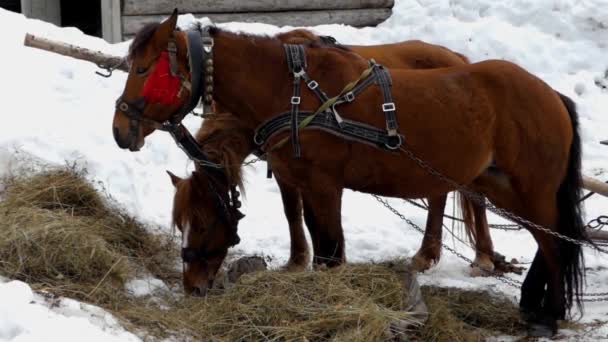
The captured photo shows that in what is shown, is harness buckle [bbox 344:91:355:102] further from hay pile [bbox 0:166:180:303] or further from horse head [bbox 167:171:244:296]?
hay pile [bbox 0:166:180:303]

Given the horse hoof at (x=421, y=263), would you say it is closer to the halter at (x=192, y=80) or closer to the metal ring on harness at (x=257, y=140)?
the metal ring on harness at (x=257, y=140)

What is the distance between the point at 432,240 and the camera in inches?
232

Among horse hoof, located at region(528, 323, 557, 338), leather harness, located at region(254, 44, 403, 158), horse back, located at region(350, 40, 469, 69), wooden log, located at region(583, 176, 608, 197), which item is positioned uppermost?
horse back, located at region(350, 40, 469, 69)

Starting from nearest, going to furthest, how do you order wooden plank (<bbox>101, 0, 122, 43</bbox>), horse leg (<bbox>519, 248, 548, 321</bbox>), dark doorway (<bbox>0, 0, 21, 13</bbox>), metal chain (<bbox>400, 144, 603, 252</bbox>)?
metal chain (<bbox>400, 144, 603, 252</bbox>) → horse leg (<bbox>519, 248, 548, 321</bbox>) → wooden plank (<bbox>101, 0, 122, 43</bbox>) → dark doorway (<bbox>0, 0, 21, 13</bbox>)

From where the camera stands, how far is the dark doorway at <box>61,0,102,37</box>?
12328mm

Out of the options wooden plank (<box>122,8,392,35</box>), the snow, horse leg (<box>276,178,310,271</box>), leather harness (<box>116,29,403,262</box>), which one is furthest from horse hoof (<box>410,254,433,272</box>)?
wooden plank (<box>122,8,392,35</box>)

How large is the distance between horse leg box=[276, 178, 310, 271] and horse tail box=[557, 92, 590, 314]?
1.54 meters

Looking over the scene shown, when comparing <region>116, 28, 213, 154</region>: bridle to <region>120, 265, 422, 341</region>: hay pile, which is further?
<region>116, 28, 213, 154</region>: bridle

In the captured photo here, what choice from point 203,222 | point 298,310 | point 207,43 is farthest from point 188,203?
point 298,310

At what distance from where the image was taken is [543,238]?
15.8 ft

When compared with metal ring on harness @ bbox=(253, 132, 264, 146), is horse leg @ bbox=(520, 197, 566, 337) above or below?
below

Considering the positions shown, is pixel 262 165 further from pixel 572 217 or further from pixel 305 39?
pixel 572 217

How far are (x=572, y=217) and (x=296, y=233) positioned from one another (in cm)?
166

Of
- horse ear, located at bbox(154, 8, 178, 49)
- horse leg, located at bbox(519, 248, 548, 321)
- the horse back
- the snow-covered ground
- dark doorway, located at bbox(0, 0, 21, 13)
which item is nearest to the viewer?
horse ear, located at bbox(154, 8, 178, 49)
